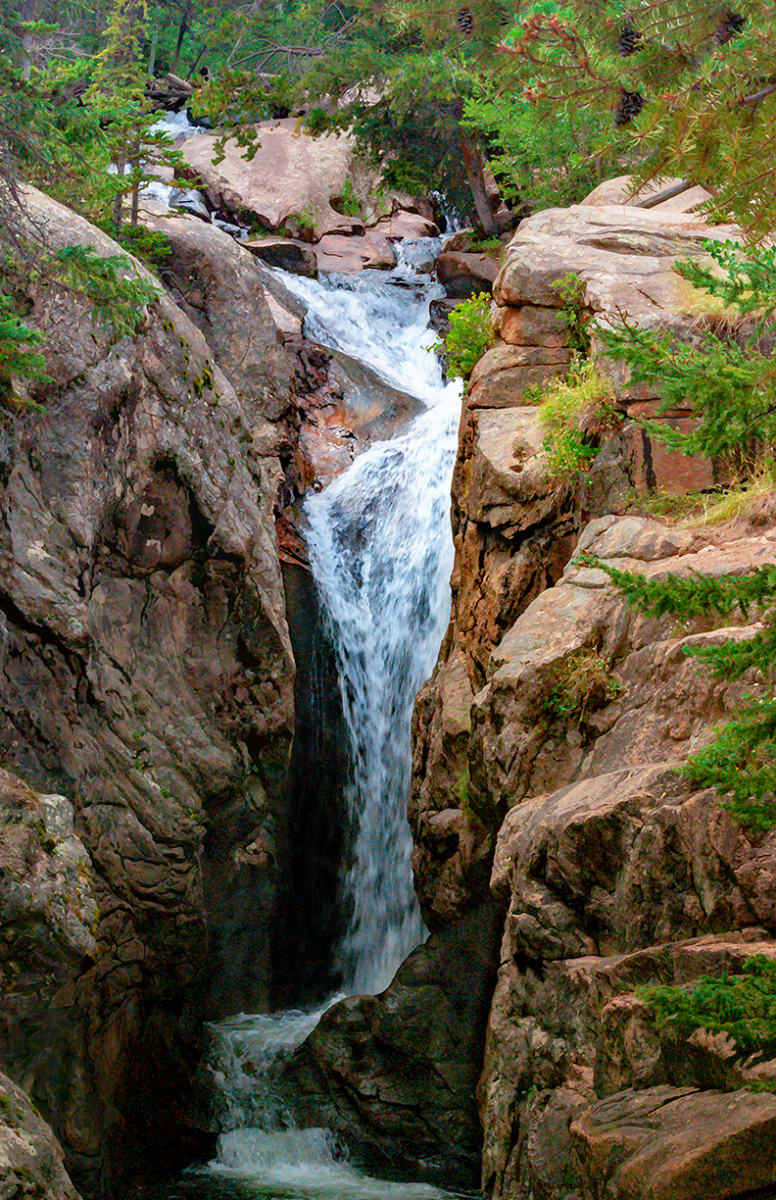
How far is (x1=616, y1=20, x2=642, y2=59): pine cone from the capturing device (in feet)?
14.5

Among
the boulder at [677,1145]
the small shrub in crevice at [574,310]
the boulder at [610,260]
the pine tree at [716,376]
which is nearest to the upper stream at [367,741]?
the small shrub in crevice at [574,310]

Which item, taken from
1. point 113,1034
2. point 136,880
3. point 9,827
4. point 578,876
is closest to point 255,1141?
point 113,1034

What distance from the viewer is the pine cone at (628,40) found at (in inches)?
174

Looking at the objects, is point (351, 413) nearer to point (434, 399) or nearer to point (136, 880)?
point (434, 399)

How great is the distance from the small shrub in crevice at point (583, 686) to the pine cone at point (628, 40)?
4.13 metres

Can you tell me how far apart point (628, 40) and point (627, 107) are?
0.26m

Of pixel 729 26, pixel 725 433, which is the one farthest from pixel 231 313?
pixel 725 433

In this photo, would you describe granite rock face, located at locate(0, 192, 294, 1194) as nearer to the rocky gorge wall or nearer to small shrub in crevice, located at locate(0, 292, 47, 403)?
small shrub in crevice, located at locate(0, 292, 47, 403)

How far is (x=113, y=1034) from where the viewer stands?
9.47 m

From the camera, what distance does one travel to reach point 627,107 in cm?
450

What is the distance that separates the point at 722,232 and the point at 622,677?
6440 mm

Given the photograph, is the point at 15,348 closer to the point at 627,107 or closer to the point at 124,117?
the point at 627,107

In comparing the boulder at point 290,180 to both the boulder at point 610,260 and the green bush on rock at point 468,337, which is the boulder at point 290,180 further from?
the boulder at point 610,260

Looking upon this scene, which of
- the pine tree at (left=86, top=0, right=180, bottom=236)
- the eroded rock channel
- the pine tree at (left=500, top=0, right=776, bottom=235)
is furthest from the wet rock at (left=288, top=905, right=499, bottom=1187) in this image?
the pine tree at (left=86, top=0, right=180, bottom=236)
